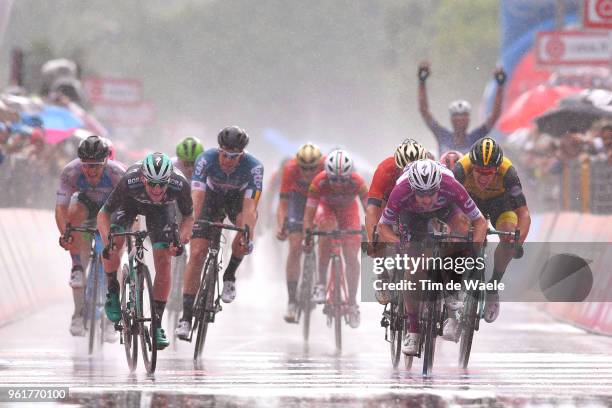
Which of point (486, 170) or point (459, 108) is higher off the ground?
point (459, 108)

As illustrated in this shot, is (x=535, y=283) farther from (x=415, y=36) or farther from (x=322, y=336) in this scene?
(x=415, y=36)

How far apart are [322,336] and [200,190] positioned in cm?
365

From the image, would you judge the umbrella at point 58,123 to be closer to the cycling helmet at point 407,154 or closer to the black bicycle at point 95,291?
the black bicycle at point 95,291

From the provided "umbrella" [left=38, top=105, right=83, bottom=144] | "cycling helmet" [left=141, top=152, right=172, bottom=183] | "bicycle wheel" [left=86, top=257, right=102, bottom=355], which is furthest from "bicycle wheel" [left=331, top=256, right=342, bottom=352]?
"umbrella" [left=38, top=105, right=83, bottom=144]

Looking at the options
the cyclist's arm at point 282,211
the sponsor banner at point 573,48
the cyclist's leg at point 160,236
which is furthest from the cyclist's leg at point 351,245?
the sponsor banner at point 573,48

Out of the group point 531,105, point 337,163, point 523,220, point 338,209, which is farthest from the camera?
point 531,105

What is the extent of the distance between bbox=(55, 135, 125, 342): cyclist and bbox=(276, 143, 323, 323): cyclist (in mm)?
2475

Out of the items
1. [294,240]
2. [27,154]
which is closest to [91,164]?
[294,240]

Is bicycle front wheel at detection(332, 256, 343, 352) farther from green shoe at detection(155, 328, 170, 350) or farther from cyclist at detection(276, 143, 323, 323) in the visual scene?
green shoe at detection(155, 328, 170, 350)

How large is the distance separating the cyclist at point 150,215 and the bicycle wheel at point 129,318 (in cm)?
12

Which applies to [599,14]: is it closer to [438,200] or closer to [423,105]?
[423,105]

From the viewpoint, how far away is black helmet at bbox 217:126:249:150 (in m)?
14.8

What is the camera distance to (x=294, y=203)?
1848 centimetres

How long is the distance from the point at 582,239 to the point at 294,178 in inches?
168
